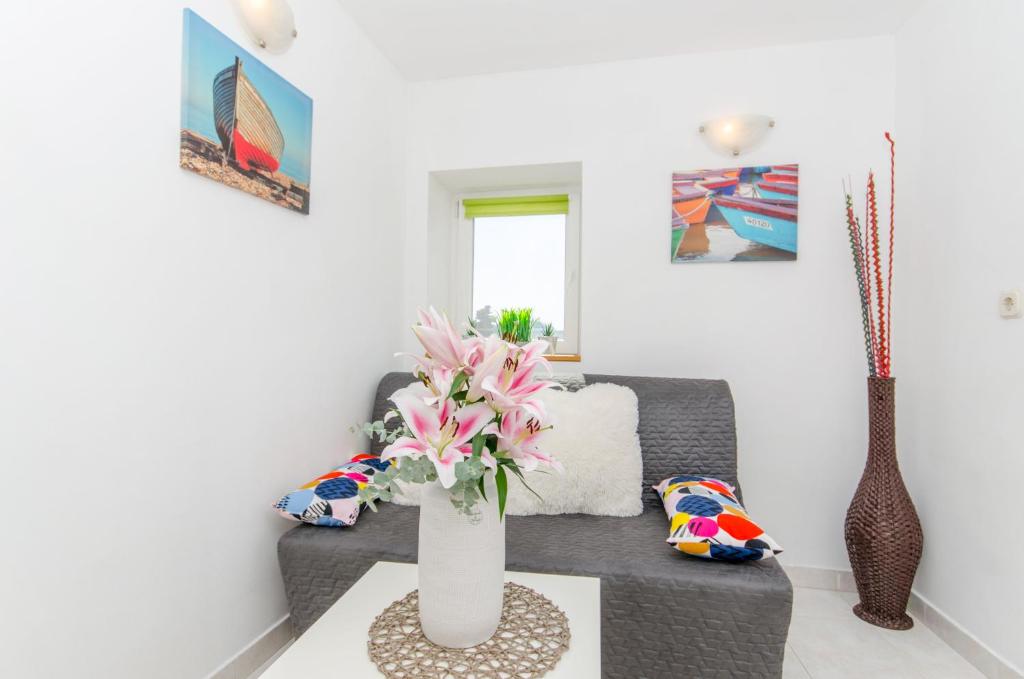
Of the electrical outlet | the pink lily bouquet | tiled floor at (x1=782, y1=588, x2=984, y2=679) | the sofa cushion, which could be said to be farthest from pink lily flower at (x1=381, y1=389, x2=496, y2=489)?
the electrical outlet

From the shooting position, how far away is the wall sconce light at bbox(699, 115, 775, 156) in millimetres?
2352

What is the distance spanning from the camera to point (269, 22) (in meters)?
1.68

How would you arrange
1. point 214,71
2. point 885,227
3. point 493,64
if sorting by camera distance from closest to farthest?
point 214,71, point 885,227, point 493,64

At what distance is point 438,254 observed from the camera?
9.73 feet

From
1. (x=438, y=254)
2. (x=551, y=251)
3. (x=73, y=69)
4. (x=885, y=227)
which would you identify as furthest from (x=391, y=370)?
(x=885, y=227)

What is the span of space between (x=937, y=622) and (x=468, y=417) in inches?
85.5

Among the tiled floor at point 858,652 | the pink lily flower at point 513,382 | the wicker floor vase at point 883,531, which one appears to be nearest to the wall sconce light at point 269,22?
the pink lily flower at point 513,382

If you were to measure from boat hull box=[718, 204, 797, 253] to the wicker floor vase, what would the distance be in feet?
2.21

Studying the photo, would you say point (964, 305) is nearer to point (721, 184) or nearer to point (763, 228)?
point (763, 228)

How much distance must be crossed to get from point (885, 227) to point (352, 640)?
2529 mm

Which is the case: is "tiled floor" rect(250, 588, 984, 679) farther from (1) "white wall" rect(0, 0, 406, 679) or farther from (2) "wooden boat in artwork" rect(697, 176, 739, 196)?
(2) "wooden boat in artwork" rect(697, 176, 739, 196)

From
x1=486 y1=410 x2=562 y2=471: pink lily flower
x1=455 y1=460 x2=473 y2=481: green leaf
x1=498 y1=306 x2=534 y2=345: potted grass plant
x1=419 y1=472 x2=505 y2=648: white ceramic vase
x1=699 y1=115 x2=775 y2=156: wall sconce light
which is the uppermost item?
x1=699 y1=115 x2=775 y2=156: wall sconce light

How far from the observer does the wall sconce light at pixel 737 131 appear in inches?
92.6

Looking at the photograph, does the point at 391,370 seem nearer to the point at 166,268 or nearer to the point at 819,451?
the point at 166,268
